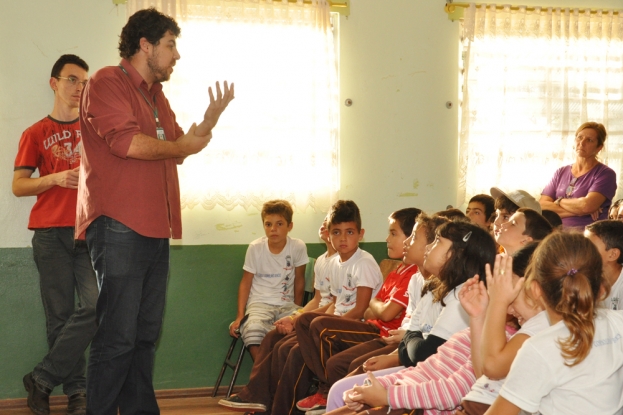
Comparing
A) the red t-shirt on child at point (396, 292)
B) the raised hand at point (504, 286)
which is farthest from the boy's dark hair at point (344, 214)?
the raised hand at point (504, 286)

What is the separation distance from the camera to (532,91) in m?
4.64

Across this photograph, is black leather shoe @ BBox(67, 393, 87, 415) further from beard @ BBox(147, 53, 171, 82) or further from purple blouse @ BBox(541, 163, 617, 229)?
purple blouse @ BBox(541, 163, 617, 229)

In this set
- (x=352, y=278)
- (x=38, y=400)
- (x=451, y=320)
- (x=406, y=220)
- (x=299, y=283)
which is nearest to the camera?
(x=451, y=320)

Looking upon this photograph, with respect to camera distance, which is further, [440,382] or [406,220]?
[406,220]

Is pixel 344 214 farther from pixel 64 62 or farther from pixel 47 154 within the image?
pixel 64 62

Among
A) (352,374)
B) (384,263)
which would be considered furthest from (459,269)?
(384,263)

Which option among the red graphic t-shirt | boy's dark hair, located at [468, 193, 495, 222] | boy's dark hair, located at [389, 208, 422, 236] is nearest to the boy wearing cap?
boy's dark hair, located at [468, 193, 495, 222]

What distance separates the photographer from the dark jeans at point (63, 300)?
378 centimetres

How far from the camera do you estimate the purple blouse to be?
4.27 meters

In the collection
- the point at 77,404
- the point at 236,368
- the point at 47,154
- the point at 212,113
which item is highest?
the point at 212,113

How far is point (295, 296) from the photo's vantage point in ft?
14.2

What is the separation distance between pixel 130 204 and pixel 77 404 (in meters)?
1.76

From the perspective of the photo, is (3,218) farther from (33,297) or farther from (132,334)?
(132,334)

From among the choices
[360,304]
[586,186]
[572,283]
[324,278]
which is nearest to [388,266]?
[324,278]
